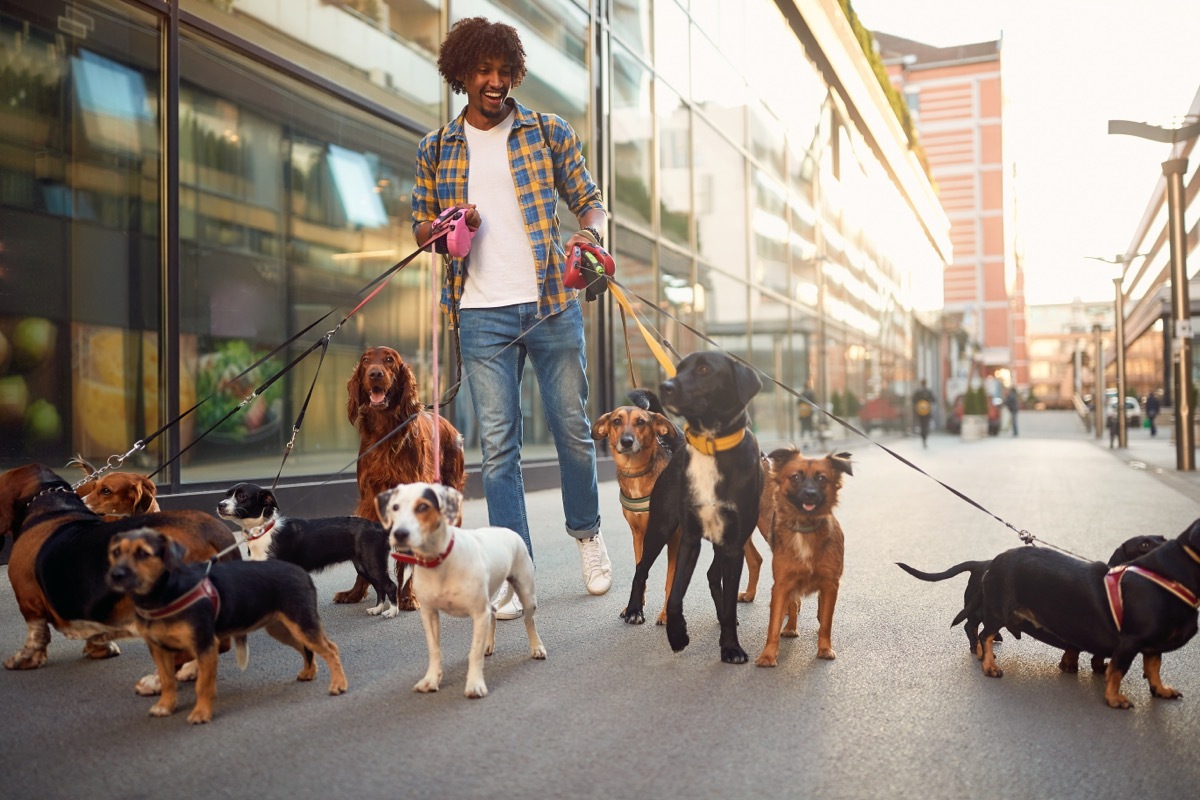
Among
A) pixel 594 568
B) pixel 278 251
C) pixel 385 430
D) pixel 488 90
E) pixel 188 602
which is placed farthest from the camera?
pixel 278 251

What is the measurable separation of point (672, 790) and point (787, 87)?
22.0 metres

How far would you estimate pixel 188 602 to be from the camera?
280 cm

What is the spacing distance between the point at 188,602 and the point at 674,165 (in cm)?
1379

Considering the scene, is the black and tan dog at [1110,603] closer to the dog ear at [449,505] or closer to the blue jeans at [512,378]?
the dog ear at [449,505]

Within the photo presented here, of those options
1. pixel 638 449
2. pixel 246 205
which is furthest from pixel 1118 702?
pixel 246 205

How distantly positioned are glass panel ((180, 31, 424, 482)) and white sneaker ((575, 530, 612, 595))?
3594 millimetres

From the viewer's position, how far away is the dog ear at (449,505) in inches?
122

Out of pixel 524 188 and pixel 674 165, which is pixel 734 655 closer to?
pixel 524 188

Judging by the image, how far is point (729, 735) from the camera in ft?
8.95

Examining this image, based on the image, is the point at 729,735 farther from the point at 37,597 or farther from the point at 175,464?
the point at 175,464

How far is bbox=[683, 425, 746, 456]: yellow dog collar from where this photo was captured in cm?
351

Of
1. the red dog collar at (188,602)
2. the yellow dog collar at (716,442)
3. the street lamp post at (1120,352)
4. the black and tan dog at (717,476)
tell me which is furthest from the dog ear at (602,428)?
the street lamp post at (1120,352)

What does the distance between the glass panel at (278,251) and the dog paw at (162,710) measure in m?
4.58

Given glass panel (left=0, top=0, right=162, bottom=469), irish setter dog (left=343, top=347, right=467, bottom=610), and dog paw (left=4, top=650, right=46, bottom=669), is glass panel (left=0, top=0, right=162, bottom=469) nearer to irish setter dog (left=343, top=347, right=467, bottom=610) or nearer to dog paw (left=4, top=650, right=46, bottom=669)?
irish setter dog (left=343, top=347, right=467, bottom=610)
